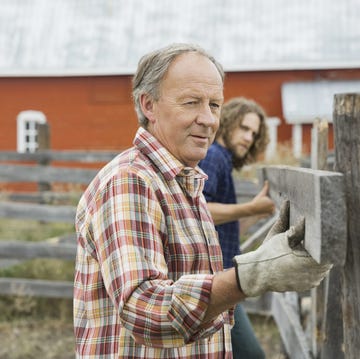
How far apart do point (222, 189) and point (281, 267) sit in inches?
87.2

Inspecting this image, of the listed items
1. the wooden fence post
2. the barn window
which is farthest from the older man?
the barn window

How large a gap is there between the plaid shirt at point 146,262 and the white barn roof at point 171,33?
17.1m

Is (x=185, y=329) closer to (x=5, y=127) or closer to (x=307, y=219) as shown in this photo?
(x=307, y=219)

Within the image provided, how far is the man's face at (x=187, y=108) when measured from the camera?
2.17 meters

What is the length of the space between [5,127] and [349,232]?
752 inches

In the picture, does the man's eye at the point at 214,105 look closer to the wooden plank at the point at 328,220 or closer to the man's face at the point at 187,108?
the man's face at the point at 187,108

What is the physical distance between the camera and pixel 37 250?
24.1 feet

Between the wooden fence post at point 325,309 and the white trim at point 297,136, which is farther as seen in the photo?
the white trim at point 297,136

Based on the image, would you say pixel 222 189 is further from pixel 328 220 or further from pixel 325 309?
pixel 328 220

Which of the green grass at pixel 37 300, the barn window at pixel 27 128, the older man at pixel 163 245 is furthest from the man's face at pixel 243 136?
the barn window at pixel 27 128

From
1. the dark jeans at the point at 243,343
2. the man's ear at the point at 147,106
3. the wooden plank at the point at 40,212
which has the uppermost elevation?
the man's ear at the point at 147,106

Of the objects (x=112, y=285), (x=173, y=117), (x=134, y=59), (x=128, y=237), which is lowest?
(x=112, y=285)

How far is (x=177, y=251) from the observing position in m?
2.09

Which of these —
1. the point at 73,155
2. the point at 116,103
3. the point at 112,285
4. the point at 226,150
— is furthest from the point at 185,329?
the point at 116,103
